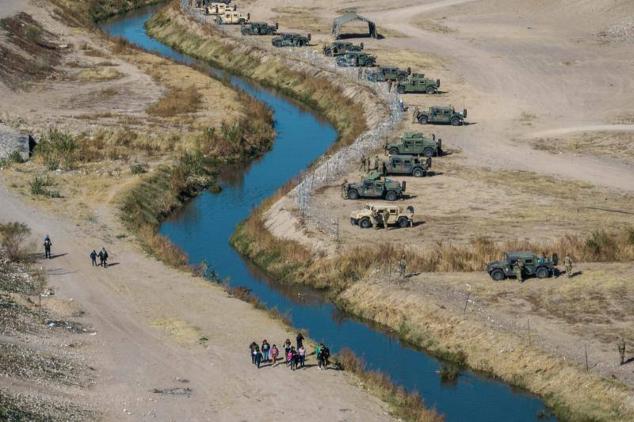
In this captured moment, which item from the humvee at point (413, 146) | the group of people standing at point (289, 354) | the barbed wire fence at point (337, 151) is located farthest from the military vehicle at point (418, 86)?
the group of people standing at point (289, 354)

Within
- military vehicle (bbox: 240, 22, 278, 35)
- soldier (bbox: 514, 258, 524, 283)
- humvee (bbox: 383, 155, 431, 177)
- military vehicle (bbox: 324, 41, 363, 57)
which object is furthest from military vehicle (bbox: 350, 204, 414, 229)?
military vehicle (bbox: 240, 22, 278, 35)

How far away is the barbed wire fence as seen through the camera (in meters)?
64.9

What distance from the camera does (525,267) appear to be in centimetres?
5547

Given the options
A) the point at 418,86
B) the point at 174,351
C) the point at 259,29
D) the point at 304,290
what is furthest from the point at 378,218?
the point at 259,29

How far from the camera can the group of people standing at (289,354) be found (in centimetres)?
4684

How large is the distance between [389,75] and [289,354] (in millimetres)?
56586

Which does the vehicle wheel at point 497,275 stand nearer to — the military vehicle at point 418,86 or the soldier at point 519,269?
the soldier at point 519,269

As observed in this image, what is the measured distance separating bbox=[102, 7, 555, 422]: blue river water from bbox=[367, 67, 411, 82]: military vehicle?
5713 mm

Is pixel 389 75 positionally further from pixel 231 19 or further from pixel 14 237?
pixel 14 237

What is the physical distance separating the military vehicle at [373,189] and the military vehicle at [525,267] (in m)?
13.1

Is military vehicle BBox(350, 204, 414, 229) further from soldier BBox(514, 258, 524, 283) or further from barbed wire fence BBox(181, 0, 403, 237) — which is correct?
soldier BBox(514, 258, 524, 283)

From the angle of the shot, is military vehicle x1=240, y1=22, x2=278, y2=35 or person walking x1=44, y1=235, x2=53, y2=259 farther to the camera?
military vehicle x1=240, y1=22, x2=278, y2=35

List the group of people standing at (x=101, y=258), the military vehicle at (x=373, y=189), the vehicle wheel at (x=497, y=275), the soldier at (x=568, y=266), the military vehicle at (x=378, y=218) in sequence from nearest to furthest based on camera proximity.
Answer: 1. the vehicle wheel at (x=497, y=275)
2. the soldier at (x=568, y=266)
3. the group of people standing at (x=101, y=258)
4. the military vehicle at (x=378, y=218)
5. the military vehicle at (x=373, y=189)

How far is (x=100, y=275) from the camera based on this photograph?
57.8 m
